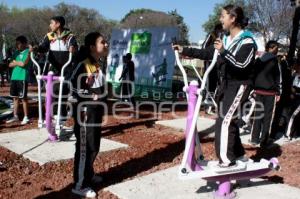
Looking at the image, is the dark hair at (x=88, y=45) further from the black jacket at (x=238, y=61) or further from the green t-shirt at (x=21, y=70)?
the green t-shirt at (x=21, y=70)

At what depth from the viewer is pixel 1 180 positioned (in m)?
5.47

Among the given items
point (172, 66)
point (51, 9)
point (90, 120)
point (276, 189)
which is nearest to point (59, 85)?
point (90, 120)

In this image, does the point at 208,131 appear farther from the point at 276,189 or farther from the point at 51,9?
the point at 51,9

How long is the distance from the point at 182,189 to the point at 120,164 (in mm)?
1401

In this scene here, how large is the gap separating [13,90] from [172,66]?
6.97 metres

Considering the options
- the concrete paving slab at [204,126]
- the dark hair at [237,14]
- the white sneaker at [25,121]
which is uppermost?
the dark hair at [237,14]

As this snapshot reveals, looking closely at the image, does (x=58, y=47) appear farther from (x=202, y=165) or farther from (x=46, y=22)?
(x=46, y=22)

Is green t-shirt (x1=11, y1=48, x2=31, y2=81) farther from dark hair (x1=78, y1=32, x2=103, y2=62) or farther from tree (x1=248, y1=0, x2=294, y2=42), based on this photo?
tree (x1=248, y1=0, x2=294, y2=42)

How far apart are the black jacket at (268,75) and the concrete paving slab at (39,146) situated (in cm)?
254

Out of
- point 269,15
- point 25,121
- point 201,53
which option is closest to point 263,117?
point 201,53

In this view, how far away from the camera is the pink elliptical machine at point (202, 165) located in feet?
14.9

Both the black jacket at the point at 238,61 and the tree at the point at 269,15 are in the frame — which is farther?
the tree at the point at 269,15

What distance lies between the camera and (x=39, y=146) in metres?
6.95

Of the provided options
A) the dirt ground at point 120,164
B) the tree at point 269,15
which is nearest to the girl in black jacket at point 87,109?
the dirt ground at point 120,164
